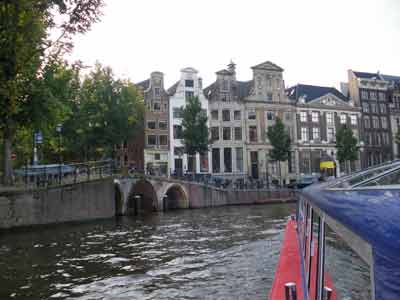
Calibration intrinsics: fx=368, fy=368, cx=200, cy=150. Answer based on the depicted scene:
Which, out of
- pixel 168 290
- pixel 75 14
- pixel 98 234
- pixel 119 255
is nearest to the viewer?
pixel 168 290

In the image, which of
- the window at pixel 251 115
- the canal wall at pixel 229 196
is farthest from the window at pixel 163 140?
the window at pixel 251 115

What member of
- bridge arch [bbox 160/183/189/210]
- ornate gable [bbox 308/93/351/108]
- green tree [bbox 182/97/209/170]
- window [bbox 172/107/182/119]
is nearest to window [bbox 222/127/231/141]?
window [bbox 172/107/182/119]

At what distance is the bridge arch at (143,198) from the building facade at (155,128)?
5591 mm

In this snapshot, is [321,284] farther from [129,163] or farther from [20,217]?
[129,163]

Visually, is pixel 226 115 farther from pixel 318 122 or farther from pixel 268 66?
pixel 318 122

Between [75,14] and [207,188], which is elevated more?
[75,14]

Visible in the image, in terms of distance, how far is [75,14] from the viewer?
12664 millimetres

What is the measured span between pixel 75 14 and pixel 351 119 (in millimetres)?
41237

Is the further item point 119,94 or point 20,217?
point 119,94

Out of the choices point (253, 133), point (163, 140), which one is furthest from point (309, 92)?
point (163, 140)

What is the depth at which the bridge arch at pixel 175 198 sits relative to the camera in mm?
29109

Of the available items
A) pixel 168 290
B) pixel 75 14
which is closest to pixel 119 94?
pixel 75 14

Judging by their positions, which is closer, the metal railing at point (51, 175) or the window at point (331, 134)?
the metal railing at point (51, 175)

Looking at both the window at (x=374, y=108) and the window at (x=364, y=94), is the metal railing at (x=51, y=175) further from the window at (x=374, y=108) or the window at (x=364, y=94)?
the window at (x=374, y=108)
